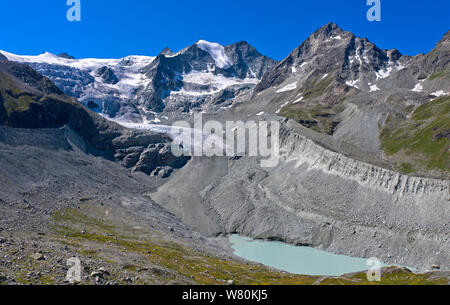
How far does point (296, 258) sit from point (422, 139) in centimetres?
8974

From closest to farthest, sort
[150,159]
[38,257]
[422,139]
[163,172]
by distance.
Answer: [38,257]
[422,139]
[163,172]
[150,159]

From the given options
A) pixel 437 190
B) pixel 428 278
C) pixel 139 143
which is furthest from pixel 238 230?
pixel 139 143

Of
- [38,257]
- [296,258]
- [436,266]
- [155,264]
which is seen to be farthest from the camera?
[296,258]

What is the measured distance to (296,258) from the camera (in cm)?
7644

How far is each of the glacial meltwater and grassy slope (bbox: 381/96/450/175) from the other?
5648 cm

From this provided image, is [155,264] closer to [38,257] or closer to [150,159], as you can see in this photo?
[38,257]

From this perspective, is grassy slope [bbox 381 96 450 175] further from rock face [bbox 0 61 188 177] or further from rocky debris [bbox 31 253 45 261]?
rocky debris [bbox 31 253 45 261]

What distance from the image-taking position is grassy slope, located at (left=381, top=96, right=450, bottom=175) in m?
122

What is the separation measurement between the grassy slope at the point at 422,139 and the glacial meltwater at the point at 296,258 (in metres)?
56.5

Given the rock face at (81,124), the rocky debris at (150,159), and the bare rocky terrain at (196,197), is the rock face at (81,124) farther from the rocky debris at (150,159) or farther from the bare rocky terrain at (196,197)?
the bare rocky terrain at (196,197)

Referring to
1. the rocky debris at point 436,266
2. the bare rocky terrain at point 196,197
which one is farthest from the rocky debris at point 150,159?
the rocky debris at point 436,266

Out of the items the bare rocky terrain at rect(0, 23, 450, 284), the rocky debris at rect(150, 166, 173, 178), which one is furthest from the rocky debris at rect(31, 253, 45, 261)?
the rocky debris at rect(150, 166, 173, 178)

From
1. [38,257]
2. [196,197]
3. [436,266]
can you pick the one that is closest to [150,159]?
[196,197]

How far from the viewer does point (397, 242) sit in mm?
72812
